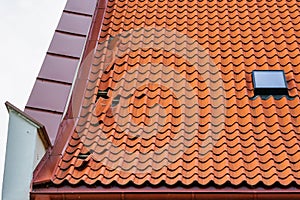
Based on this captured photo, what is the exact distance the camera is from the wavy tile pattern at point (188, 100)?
536 centimetres

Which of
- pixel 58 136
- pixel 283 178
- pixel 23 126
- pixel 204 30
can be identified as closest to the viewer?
pixel 283 178

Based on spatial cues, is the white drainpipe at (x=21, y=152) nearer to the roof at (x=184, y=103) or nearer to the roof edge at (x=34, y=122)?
the roof edge at (x=34, y=122)

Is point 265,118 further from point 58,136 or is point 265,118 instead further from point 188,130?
point 58,136

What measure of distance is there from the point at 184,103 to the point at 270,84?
81 centimetres

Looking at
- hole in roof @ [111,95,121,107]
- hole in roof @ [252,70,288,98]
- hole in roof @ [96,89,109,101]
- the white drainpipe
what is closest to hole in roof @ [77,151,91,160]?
the white drainpipe

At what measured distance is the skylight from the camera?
625cm

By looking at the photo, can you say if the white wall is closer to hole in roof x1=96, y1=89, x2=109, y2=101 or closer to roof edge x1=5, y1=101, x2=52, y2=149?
roof edge x1=5, y1=101, x2=52, y2=149

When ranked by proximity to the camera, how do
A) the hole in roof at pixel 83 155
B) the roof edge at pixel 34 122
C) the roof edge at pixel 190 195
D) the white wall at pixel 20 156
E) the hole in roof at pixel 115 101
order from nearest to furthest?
the roof edge at pixel 190 195
the white wall at pixel 20 156
the roof edge at pixel 34 122
the hole in roof at pixel 83 155
the hole in roof at pixel 115 101

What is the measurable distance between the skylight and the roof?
74 millimetres

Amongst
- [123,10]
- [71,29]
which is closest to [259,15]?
[123,10]

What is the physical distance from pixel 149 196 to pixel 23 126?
119 centimetres

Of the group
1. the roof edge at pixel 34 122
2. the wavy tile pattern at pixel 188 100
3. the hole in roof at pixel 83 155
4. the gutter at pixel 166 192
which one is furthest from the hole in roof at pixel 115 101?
the gutter at pixel 166 192

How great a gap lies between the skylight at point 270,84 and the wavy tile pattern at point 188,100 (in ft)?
0.22

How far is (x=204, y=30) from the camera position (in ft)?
24.1
